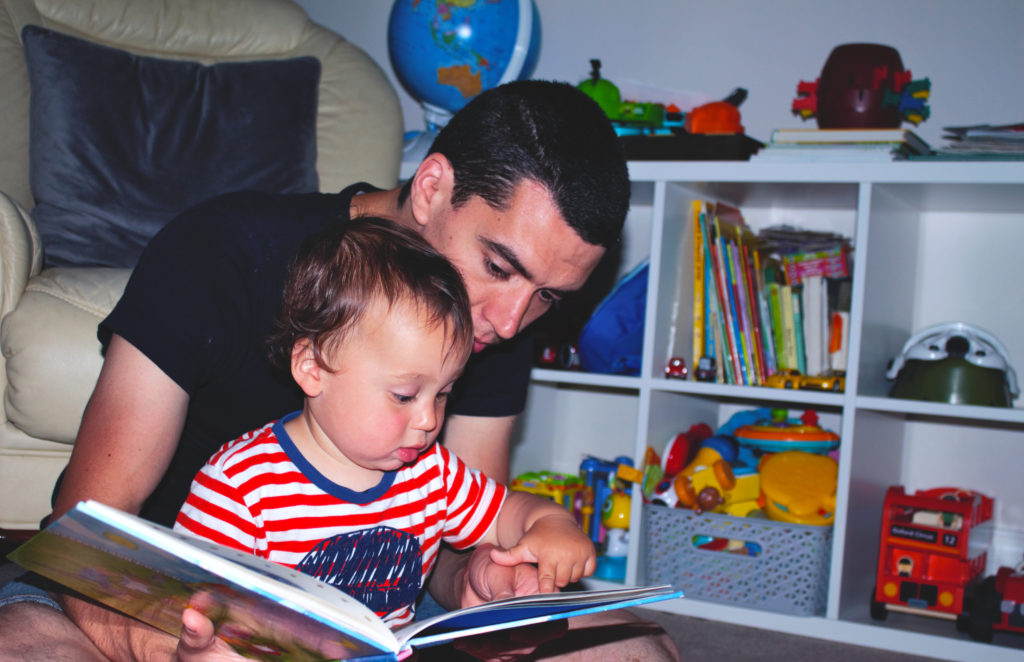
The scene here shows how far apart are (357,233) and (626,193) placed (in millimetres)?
297

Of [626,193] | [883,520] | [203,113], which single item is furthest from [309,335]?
[883,520]

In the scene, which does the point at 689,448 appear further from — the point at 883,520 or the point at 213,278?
the point at 213,278

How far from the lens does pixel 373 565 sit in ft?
2.74

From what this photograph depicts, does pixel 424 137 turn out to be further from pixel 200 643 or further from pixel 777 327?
pixel 200 643

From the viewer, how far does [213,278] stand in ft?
2.84

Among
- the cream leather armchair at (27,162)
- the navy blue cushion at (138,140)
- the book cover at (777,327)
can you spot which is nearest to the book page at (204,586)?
the cream leather armchair at (27,162)

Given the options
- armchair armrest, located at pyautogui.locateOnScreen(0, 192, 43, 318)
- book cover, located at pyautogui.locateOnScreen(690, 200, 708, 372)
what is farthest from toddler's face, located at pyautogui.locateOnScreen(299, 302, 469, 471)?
book cover, located at pyautogui.locateOnScreen(690, 200, 708, 372)

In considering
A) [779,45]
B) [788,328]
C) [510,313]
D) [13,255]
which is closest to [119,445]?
[510,313]

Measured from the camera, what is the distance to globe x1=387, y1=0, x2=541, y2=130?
6.32 ft

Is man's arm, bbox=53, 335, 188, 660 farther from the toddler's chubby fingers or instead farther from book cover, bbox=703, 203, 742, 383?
book cover, bbox=703, 203, 742, 383

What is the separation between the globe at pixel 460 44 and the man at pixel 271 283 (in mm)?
964

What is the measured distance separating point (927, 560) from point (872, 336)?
406 mm

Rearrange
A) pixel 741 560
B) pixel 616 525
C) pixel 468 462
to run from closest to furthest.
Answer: pixel 468 462
pixel 741 560
pixel 616 525

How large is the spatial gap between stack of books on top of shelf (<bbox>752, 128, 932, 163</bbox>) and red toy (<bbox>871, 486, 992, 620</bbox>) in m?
0.63
